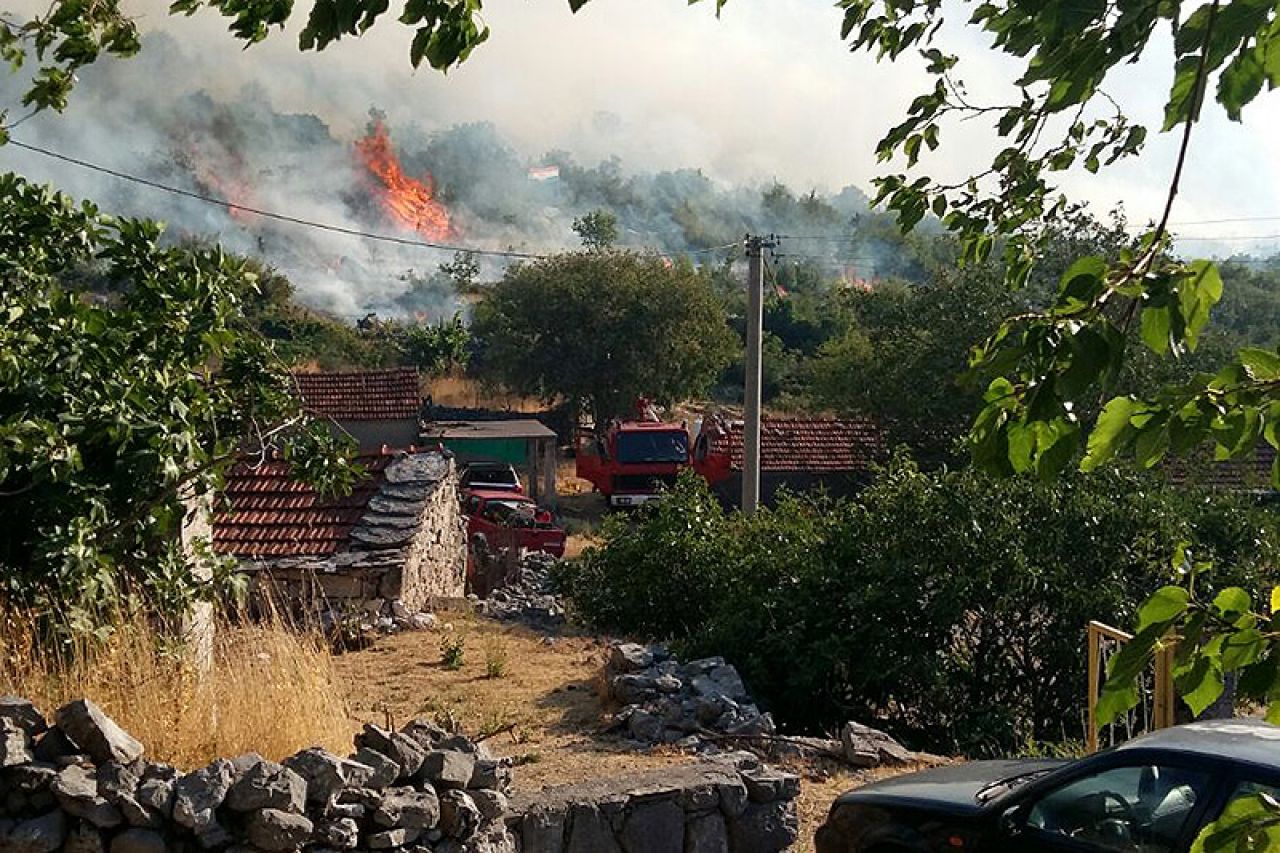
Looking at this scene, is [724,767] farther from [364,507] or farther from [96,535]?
[364,507]

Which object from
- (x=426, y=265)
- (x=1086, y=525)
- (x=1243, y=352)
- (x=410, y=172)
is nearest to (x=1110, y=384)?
(x=1243, y=352)

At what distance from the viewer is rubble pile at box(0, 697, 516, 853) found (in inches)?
208

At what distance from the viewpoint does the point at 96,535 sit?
7398 millimetres

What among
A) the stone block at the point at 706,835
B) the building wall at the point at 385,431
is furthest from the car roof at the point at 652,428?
the stone block at the point at 706,835

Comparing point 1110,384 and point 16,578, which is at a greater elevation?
point 1110,384

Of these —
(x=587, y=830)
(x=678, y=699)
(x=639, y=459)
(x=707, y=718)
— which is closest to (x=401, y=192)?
(x=639, y=459)

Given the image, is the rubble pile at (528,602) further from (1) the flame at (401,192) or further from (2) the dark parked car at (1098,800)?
(1) the flame at (401,192)

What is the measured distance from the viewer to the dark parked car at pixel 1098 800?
513 cm

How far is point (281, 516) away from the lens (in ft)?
50.0

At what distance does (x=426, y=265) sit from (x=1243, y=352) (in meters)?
91.5

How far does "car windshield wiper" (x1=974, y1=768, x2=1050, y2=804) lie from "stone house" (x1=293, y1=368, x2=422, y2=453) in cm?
2739

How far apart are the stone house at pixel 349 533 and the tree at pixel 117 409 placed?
4.84 m

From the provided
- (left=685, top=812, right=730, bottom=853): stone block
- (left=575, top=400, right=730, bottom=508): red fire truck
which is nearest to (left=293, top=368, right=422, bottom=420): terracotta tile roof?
(left=575, top=400, right=730, bottom=508): red fire truck

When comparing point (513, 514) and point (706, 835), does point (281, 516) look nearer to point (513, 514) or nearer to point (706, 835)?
point (513, 514)
